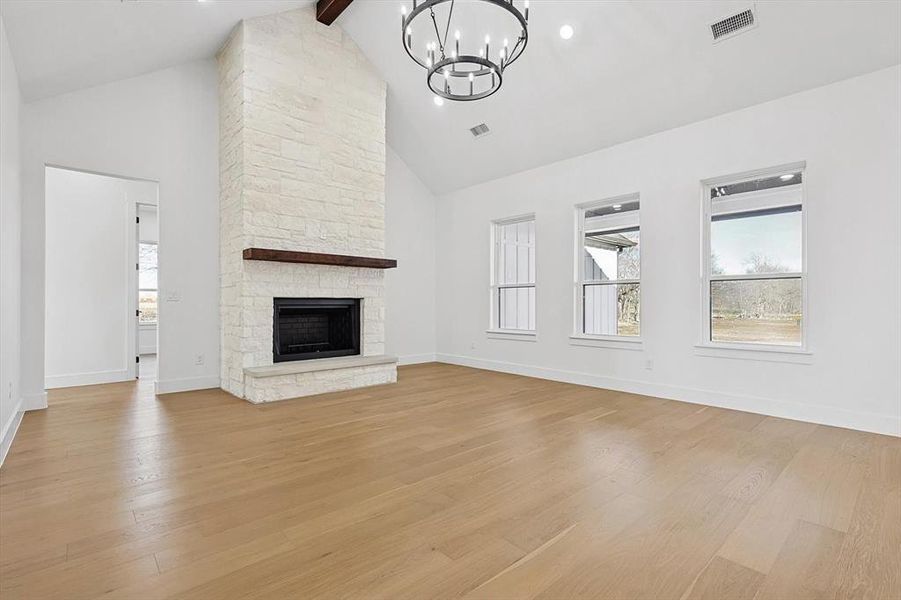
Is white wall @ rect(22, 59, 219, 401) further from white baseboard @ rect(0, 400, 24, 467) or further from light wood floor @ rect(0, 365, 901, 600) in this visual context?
light wood floor @ rect(0, 365, 901, 600)

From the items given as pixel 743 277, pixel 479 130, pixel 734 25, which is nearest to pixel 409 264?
pixel 479 130

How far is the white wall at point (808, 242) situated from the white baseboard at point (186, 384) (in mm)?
3960

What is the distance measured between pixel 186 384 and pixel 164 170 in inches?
98.1

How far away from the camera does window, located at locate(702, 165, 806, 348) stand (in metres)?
4.17

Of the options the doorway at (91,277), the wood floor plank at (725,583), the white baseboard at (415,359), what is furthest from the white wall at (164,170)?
the wood floor plank at (725,583)

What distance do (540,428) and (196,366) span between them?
162 inches

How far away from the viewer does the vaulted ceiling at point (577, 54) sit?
353cm

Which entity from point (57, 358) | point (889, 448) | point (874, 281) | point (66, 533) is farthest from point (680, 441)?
point (57, 358)

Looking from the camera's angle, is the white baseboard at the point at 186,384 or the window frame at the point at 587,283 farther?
the window frame at the point at 587,283

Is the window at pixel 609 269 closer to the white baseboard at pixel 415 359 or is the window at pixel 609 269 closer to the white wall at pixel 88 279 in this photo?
the white baseboard at pixel 415 359

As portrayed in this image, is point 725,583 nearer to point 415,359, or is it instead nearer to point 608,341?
point 608,341

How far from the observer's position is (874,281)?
11.9 feet

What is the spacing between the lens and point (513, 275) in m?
7.03

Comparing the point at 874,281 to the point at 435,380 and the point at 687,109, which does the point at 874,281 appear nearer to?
the point at 687,109
